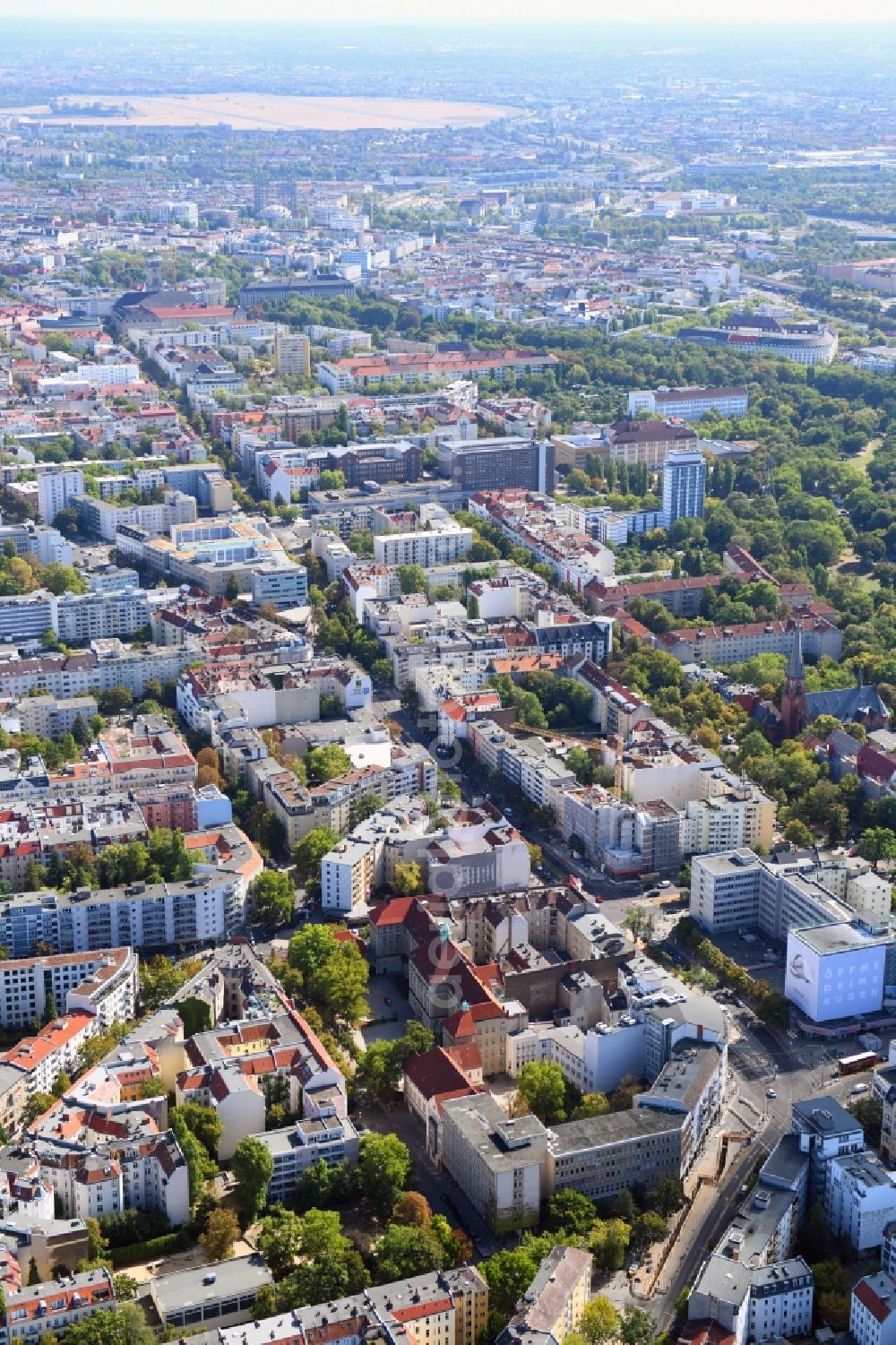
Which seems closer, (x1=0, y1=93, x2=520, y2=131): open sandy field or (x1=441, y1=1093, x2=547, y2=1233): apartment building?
(x1=441, y1=1093, x2=547, y2=1233): apartment building

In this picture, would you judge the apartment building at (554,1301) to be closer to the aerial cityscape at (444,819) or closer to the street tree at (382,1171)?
the aerial cityscape at (444,819)

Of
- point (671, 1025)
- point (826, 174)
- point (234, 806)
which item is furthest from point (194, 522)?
point (826, 174)

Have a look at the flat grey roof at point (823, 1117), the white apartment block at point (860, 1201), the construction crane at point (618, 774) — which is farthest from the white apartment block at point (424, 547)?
the white apartment block at point (860, 1201)

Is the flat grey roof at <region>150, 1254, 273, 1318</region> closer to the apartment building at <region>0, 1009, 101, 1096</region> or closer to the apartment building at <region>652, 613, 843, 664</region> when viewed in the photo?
the apartment building at <region>0, 1009, 101, 1096</region>

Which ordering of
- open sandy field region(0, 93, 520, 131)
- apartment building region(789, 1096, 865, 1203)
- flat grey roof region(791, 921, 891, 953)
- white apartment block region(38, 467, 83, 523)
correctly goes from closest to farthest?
apartment building region(789, 1096, 865, 1203), flat grey roof region(791, 921, 891, 953), white apartment block region(38, 467, 83, 523), open sandy field region(0, 93, 520, 131)

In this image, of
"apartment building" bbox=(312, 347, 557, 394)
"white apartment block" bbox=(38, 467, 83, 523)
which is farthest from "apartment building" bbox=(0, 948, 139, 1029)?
"apartment building" bbox=(312, 347, 557, 394)

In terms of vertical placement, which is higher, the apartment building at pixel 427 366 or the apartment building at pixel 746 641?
the apartment building at pixel 427 366
